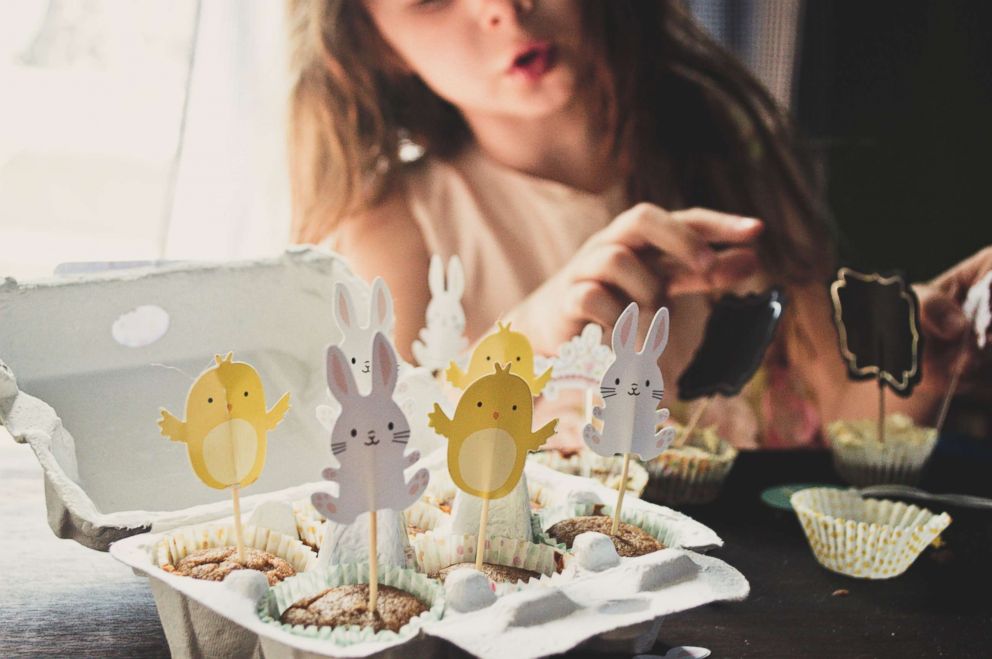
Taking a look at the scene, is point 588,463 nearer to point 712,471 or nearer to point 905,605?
point 712,471

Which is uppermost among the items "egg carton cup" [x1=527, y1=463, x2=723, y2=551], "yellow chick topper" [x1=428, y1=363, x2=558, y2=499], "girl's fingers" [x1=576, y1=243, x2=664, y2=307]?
"yellow chick topper" [x1=428, y1=363, x2=558, y2=499]

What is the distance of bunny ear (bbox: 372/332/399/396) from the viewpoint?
1081 millimetres

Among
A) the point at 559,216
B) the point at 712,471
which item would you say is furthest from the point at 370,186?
the point at 712,471

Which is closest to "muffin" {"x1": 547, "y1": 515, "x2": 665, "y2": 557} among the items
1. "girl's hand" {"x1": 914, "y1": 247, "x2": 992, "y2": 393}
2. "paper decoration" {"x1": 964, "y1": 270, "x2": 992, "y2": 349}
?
"paper decoration" {"x1": 964, "y1": 270, "x2": 992, "y2": 349}

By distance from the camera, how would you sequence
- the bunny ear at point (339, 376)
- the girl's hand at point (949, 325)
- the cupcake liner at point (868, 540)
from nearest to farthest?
the bunny ear at point (339, 376)
the cupcake liner at point (868, 540)
the girl's hand at point (949, 325)

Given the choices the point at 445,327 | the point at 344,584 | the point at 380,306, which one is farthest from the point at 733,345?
the point at 344,584

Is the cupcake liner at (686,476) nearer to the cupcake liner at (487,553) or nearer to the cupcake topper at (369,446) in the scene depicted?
the cupcake liner at (487,553)

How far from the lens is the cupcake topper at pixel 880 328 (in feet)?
7.06

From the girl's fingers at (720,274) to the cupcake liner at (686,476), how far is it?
2.41 ft

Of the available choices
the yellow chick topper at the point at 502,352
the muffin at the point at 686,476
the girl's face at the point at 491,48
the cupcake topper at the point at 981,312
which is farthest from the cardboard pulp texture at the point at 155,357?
the cupcake topper at the point at 981,312

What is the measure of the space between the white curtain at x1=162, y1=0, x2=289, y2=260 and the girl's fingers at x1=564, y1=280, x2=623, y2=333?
2.55ft

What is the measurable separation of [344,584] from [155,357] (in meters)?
0.75

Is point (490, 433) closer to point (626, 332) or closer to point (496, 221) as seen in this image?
point (626, 332)

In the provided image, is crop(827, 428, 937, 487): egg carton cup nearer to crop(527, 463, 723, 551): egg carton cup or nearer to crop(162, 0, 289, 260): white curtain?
crop(527, 463, 723, 551): egg carton cup
